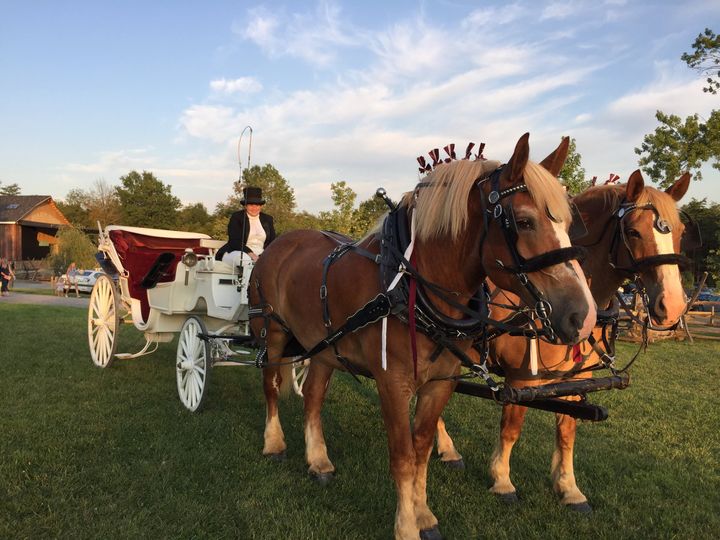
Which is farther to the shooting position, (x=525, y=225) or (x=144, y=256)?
(x=144, y=256)

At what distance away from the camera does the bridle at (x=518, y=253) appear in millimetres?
2174

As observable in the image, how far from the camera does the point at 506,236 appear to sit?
2330mm

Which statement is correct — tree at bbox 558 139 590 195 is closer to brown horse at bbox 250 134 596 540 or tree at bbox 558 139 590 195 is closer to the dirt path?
brown horse at bbox 250 134 596 540

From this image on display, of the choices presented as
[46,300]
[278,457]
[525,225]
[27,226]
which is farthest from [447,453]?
[27,226]

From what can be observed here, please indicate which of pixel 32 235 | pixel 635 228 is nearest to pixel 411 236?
pixel 635 228

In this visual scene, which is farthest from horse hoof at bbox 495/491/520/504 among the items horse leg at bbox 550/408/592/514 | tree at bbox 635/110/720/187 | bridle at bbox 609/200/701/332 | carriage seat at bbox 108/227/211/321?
tree at bbox 635/110/720/187

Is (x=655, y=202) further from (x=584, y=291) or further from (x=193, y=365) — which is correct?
(x=193, y=365)

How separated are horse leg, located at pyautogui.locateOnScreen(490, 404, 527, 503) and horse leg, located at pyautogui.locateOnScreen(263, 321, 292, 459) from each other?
1.79 metres

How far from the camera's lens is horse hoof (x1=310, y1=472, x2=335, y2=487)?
400 cm

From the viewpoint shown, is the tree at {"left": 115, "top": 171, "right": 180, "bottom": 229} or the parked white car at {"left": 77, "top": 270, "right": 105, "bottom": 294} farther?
the tree at {"left": 115, "top": 171, "right": 180, "bottom": 229}

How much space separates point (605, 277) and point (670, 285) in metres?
0.45

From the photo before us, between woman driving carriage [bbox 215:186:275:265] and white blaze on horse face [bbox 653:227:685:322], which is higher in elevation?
woman driving carriage [bbox 215:186:275:265]

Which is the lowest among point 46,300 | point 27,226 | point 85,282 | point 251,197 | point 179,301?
point 46,300

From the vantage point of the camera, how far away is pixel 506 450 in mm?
3910
